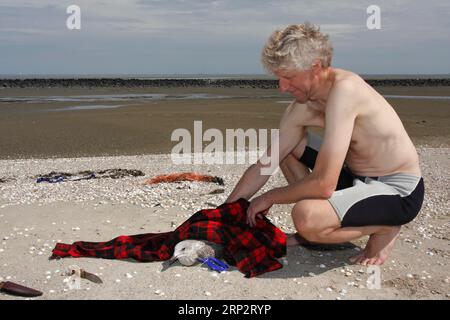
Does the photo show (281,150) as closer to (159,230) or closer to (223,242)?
(223,242)

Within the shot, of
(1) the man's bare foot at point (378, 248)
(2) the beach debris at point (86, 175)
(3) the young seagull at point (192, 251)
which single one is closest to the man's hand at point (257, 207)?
(3) the young seagull at point (192, 251)

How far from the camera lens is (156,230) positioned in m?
5.80

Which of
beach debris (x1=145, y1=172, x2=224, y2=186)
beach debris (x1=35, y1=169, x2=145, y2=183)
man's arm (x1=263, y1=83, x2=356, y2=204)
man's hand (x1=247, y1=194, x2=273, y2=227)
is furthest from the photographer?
beach debris (x1=35, y1=169, x2=145, y2=183)

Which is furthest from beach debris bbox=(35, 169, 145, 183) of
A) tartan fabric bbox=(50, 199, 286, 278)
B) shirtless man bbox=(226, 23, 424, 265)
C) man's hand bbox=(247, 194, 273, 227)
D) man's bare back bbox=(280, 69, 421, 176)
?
man's bare back bbox=(280, 69, 421, 176)

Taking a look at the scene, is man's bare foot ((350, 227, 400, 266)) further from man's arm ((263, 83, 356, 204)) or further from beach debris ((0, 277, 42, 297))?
beach debris ((0, 277, 42, 297))

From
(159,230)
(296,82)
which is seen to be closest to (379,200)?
(296,82)

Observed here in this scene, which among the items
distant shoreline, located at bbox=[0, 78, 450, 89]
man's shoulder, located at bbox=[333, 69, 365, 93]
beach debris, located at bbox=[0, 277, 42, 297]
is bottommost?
distant shoreline, located at bbox=[0, 78, 450, 89]

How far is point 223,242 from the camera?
4.81 meters

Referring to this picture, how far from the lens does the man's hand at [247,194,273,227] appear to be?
4.46m

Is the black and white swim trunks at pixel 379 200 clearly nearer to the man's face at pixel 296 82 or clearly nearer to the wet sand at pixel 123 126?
the man's face at pixel 296 82

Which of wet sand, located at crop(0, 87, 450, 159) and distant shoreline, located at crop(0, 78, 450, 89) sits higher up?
wet sand, located at crop(0, 87, 450, 159)

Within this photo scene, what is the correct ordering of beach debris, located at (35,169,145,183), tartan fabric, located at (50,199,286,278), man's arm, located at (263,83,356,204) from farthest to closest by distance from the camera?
beach debris, located at (35,169,145,183), tartan fabric, located at (50,199,286,278), man's arm, located at (263,83,356,204)
